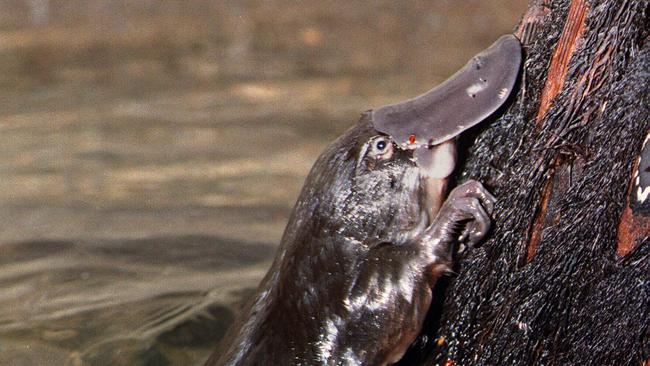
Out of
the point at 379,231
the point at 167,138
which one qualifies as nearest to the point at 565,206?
the point at 379,231

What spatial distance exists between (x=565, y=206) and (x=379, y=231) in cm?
37

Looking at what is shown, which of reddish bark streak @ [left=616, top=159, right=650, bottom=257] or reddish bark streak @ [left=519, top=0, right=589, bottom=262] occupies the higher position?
reddish bark streak @ [left=519, top=0, right=589, bottom=262]

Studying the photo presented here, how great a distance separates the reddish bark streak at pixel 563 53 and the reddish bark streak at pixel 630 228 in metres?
0.20

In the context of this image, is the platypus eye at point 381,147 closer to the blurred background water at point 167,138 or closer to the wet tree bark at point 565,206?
the wet tree bark at point 565,206

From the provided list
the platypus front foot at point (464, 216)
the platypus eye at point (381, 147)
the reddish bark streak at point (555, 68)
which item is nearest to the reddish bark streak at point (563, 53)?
the reddish bark streak at point (555, 68)

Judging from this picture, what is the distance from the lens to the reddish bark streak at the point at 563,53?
1897 millimetres

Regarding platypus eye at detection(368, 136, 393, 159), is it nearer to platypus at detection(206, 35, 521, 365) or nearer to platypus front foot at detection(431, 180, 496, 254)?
platypus at detection(206, 35, 521, 365)

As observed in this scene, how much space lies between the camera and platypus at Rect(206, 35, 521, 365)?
197cm

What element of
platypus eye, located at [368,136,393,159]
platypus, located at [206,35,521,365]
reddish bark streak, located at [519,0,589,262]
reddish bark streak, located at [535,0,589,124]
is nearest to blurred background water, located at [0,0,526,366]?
platypus, located at [206,35,521,365]

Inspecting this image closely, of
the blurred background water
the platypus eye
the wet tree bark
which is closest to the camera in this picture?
the wet tree bark

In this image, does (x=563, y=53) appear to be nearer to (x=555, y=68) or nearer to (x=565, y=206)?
(x=555, y=68)

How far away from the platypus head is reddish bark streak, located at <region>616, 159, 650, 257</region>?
12.2 inches

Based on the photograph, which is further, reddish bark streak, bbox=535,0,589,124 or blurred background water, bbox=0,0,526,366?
blurred background water, bbox=0,0,526,366

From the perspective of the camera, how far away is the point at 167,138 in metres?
5.49
